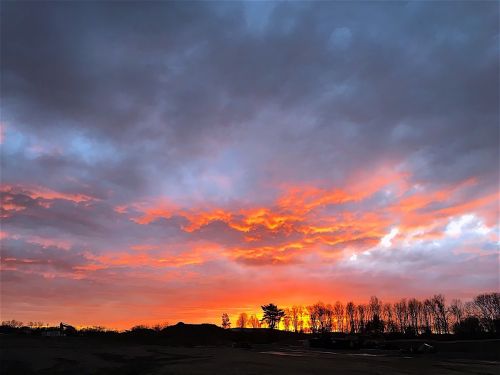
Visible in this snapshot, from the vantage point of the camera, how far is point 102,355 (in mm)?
42375

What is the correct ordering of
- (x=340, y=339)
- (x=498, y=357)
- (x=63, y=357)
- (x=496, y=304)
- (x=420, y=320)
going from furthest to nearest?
(x=420, y=320) → (x=496, y=304) → (x=340, y=339) → (x=498, y=357) → (x=63, y=357)

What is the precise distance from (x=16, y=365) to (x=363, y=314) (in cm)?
17667

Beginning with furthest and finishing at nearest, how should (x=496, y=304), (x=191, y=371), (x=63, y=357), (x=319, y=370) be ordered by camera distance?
1. (x=496, y=304)
2. (x=63, y=357)
3. (x=319, y=370)
4. (x=191, y=371)

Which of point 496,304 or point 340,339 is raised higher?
point 496,304

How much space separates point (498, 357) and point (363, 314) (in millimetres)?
132636

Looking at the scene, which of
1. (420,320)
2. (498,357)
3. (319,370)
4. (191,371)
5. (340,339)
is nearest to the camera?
(191,371)

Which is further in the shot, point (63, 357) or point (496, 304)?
point (496, 304)

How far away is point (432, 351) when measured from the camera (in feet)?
235

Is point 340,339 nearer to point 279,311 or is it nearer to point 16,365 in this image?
point 16,365

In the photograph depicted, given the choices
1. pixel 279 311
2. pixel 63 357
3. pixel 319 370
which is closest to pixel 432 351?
pixel 319 370

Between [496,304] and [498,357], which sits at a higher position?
[496,304]

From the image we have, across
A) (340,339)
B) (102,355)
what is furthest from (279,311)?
(102,355)

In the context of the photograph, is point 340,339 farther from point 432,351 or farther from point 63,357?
Answer: point 63,357

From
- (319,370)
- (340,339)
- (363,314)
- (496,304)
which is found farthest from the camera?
(363,314)
